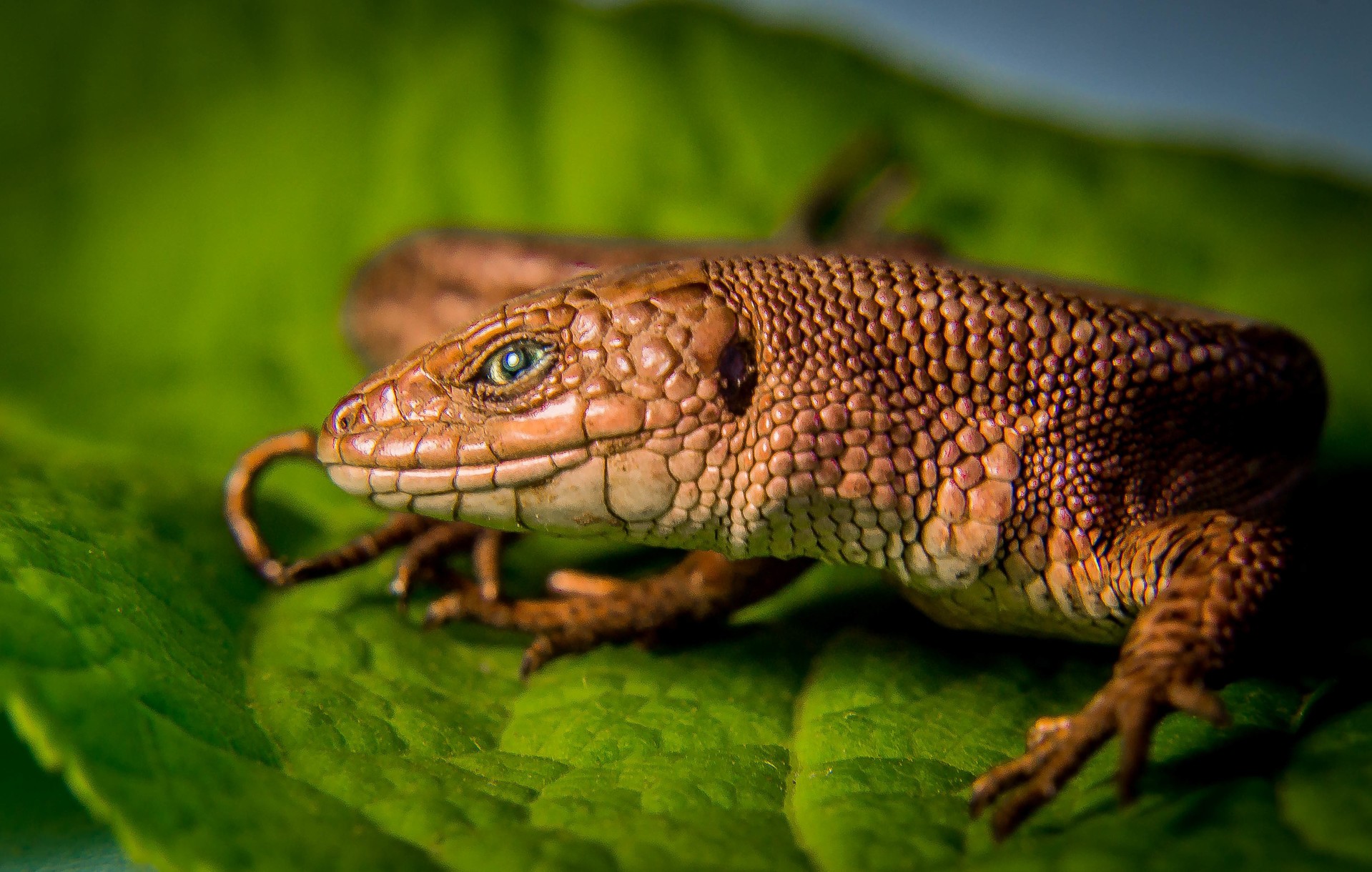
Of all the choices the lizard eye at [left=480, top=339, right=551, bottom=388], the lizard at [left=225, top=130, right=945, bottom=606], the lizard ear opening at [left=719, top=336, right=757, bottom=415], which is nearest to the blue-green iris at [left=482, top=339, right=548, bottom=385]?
the lizard eye at [left=480, top=339, right=551, bottom=388]

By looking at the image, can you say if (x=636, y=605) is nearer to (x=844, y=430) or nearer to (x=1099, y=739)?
(x=844, y=430)

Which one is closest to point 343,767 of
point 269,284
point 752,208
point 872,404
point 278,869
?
point 278,869

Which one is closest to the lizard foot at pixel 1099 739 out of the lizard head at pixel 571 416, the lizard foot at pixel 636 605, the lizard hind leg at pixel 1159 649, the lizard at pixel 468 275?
the lizard hind leg at pixel 1159 649

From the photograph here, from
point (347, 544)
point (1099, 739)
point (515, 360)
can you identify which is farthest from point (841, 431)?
point (347, 544)

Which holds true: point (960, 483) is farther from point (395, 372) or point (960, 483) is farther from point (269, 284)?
point (269, 284)

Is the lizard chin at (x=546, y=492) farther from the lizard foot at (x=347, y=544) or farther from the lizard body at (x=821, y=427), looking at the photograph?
the lizard foot at (x=347, y=544)

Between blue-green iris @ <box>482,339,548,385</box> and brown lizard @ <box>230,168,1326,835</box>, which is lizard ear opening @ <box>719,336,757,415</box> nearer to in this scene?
brown lizard @ <box>230,168,1326,835</box>

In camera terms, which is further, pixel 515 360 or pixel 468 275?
pixel 468 275
